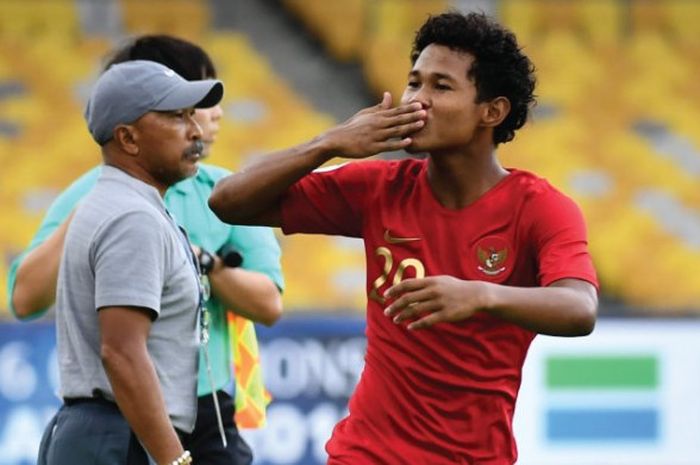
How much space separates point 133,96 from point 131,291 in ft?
1.87

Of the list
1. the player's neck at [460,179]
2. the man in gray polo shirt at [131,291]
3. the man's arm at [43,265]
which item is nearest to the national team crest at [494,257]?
the player's neck at [460,179]

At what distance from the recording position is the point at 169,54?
16.1 feet

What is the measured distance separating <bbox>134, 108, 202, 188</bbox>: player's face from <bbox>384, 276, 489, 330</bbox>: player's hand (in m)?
0.94

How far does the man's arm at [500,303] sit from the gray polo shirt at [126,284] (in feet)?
2.21

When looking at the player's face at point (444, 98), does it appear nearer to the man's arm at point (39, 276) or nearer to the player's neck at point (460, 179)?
the player's neck at point (460, 179)

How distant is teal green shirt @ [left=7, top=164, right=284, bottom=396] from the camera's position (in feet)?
15.8

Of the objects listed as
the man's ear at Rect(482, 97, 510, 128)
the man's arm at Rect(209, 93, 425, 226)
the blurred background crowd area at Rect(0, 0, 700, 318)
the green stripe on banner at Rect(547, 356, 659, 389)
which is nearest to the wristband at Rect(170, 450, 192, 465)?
the man's arm at Rect(209, 93, 425, 226)

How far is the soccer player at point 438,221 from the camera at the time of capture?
392 cm

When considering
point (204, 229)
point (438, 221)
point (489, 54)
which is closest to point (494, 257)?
point (438, 221)

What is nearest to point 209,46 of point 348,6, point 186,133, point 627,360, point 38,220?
point 348,6

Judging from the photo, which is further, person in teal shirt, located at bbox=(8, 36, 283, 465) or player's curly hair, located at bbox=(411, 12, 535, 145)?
person in teal shirt, located at bbox=(8, 36, 283, 465)

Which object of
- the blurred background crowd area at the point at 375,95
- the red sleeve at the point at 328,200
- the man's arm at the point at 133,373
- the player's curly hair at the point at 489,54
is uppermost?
the blurred background crowd area at the point at 375,95

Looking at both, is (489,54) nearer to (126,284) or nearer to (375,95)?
(126,284)

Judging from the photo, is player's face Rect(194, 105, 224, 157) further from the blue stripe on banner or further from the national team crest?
the blue stripe on banner
